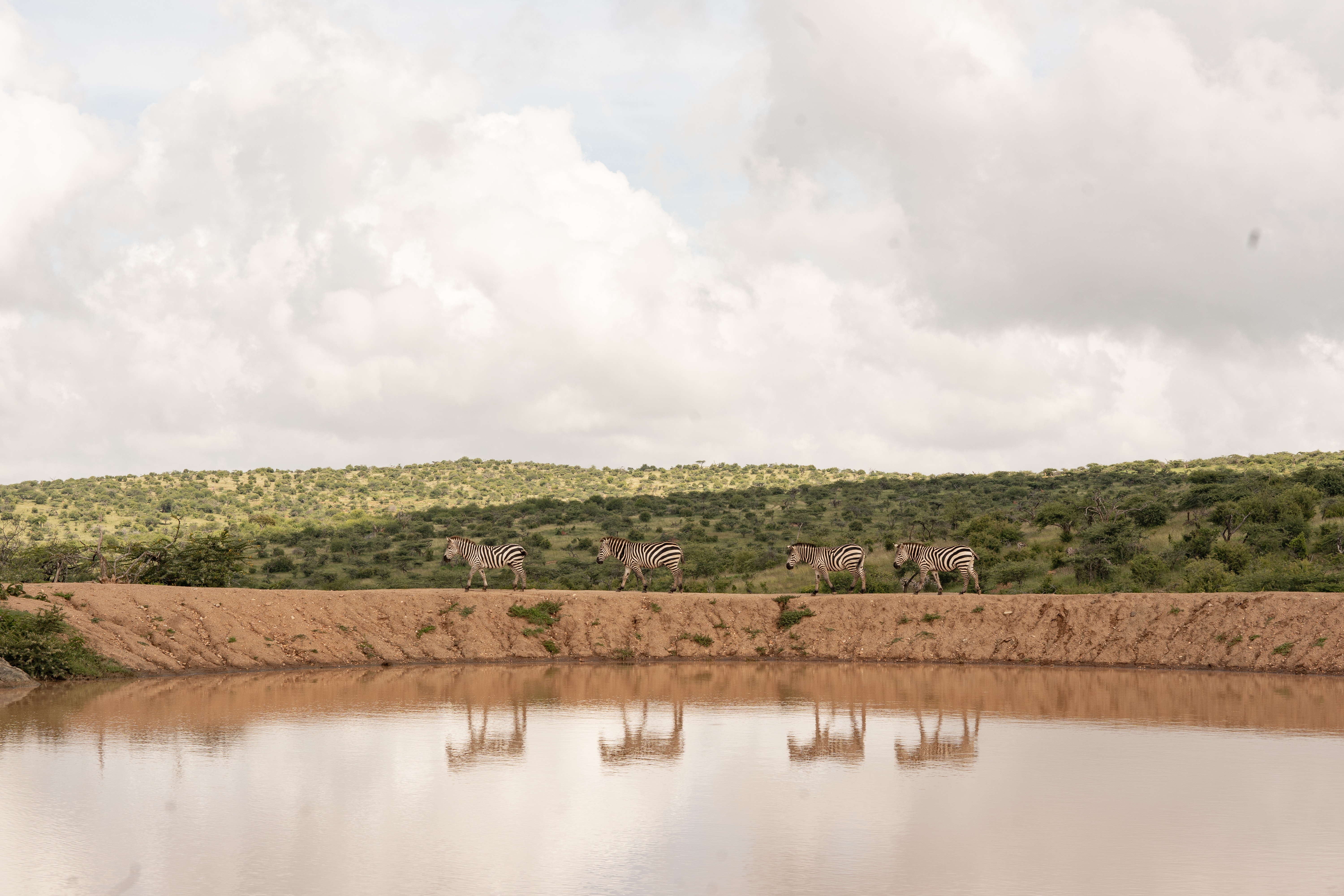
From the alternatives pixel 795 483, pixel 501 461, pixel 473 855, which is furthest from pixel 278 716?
pixel 501 461

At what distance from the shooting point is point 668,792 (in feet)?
53.2

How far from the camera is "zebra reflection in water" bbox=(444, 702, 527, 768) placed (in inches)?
739

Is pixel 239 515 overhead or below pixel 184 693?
overhead

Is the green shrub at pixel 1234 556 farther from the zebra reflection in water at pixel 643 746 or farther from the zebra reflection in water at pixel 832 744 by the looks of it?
the zebra reflection in water at pixel 643 746

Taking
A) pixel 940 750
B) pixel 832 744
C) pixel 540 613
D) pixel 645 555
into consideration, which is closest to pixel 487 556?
pixel 540 613

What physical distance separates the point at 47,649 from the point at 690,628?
723 inches

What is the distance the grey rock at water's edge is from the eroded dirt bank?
→ 2286 millimetres

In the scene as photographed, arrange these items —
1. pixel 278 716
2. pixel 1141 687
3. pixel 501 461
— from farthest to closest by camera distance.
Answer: pixel 501 461 < pixel 1141 687 < pixel 278 716

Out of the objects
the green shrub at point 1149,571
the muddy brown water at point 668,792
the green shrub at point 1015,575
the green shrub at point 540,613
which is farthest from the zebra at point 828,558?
the muddy brown water at point 668,792

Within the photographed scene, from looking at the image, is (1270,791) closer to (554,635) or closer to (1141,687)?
(1141,687)

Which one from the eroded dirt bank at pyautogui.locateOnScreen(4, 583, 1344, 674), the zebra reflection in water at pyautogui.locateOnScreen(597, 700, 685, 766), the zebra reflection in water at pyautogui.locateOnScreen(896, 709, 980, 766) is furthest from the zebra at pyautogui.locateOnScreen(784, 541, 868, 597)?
the zebra reflection in water at pyautogui.locateOnScreen(597, 700, 685, 766)

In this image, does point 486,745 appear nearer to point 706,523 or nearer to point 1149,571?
point 1149,571

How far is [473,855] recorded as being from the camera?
12.7 metres

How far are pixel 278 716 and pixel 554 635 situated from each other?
46.6ft
